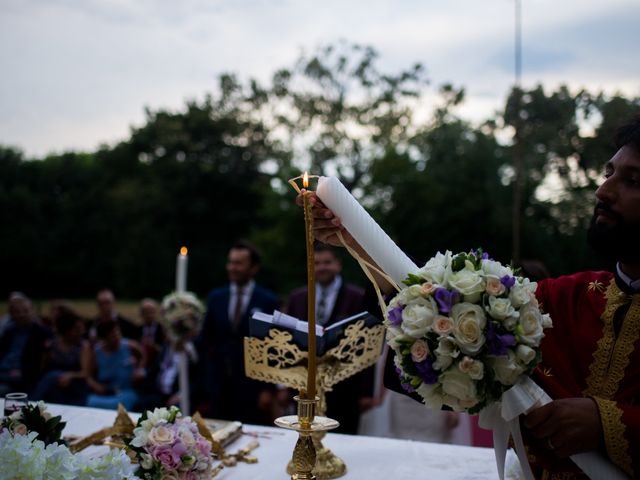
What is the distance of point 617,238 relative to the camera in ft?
7.46

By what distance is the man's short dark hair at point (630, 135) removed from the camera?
2281mm

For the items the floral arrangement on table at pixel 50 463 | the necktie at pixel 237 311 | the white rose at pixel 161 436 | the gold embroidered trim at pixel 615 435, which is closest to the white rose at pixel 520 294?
the gold embroidered trim at pixel 615 435

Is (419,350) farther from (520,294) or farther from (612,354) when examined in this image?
(612,354)

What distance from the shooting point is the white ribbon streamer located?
73.4 inches

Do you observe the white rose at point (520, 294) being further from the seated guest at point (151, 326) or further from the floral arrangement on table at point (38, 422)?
the seated guest at point (151, 326)

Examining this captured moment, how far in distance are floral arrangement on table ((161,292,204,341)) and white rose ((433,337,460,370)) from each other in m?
4.94

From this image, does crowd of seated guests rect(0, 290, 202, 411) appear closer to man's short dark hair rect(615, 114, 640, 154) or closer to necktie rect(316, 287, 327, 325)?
necktie rect(316, 287, 327, 325)

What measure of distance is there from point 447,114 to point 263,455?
23460 mm

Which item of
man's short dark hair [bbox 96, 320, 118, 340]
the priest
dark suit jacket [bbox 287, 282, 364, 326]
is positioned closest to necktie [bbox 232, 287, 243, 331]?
dark suit jacket [bbox 287, 282, 364, 326]

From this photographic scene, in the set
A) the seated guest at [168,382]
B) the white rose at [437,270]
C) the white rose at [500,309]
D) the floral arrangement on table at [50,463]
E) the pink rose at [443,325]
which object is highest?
the white rose at [437,270]

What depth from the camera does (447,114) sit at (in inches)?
997

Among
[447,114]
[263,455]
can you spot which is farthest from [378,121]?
[263,455]

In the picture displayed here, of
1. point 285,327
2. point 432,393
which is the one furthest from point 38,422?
point 432,393

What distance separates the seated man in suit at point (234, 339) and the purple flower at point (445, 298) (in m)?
5.02
